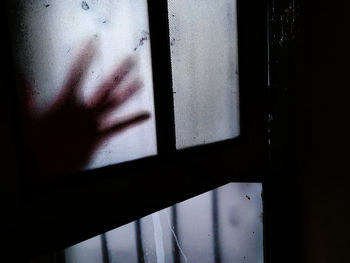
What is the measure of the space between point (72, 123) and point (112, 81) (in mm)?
189

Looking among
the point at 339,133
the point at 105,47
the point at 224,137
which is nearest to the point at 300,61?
the point at 339,133

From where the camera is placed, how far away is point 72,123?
82 centimetres

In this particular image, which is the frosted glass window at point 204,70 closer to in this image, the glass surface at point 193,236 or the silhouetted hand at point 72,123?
the silhouetted hand at point 72,123

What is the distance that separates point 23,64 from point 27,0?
159mm

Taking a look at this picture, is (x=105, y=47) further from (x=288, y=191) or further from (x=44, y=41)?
(x=288, y=191)

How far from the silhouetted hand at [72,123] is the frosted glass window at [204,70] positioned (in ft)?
0.83

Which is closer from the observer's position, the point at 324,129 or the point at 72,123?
the point at 72,123

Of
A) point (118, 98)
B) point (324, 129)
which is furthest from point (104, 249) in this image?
point (324, 129)

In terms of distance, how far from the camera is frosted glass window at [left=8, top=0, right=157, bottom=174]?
737 mm

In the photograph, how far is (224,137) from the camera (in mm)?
1254

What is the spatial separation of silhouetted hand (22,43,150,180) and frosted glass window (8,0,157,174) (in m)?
0.01

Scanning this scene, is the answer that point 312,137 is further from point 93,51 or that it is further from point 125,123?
point 93,51

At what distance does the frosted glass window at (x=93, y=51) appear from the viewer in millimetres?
737

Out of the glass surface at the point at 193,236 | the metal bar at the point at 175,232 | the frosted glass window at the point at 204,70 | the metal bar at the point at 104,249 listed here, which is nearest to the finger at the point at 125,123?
the frosted glass window at the point at 204,70
